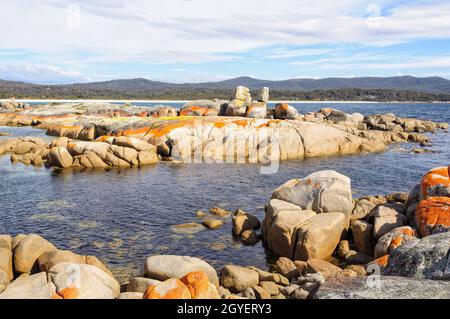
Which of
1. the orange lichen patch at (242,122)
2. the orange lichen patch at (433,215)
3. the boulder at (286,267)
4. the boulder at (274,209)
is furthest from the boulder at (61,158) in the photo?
the orange lichen patch at (433,215)

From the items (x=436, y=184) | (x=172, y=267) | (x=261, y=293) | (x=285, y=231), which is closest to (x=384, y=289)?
(x=261, y=293)

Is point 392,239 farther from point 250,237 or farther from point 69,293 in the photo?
point 69,293

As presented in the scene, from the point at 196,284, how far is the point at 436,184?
14194 millimetres

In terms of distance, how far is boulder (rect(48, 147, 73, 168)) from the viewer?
41125mm

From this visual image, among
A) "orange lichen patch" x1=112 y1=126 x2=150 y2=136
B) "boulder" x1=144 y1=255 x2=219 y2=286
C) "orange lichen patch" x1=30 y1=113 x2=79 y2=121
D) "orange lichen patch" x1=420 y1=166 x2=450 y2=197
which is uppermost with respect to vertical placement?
"orange lichen patch" x1=30 y1=113 x2=79 y2=121

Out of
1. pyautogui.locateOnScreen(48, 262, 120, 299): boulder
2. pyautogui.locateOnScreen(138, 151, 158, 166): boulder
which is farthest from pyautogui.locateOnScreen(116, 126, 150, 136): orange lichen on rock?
pyautogui.locateOnScreen(48, 262, 120, 299): boulder

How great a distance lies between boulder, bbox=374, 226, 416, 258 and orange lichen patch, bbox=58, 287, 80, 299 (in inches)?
466

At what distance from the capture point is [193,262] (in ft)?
53.1

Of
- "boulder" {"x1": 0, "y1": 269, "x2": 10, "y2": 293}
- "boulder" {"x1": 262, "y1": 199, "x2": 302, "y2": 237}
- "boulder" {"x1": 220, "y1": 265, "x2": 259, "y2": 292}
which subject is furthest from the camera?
"boulder" {"x1": 262, "y1": 199, "x2": 302, "y2": 237}

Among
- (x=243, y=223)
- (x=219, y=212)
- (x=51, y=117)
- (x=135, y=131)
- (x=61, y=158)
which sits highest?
(x=51, y=117)

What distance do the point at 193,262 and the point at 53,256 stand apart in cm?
532

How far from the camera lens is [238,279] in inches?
638

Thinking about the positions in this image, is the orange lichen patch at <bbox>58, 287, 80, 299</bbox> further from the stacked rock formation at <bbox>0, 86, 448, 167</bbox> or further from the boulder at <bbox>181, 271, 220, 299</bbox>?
the stacked rock formation at <bbox>0, 86, 448, 167</bbox>

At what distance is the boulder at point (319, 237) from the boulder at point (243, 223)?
393cm
